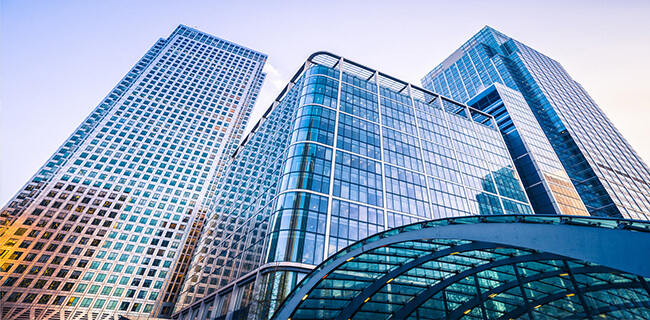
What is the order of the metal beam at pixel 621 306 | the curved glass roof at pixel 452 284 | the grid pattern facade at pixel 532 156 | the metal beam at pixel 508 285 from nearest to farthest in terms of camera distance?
the metal beam at pixel 621 306 < the metal beam at pixel 508 285 < the curved glass roof at pixel 452 284 < the grid pattern facade at pixel 532 156

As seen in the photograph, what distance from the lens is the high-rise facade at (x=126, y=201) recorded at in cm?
6506

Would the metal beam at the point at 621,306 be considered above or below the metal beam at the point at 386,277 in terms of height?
below

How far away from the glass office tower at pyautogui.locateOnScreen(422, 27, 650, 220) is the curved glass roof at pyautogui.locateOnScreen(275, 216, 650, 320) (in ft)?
167

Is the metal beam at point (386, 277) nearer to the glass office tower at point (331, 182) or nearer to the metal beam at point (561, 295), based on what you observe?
the metal beam at point (561, 295)

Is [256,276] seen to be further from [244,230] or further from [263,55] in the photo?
[263,55]

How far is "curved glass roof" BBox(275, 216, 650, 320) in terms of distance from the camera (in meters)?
14.3

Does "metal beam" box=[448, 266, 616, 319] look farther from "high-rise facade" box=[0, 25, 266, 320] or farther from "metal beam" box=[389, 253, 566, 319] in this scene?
"high-rise facade" box=[0, 25, 266, 320]

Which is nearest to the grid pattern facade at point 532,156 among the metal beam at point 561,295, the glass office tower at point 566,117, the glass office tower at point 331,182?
the glass office tower at point 566,117

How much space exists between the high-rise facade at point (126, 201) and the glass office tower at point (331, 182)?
29.1 m

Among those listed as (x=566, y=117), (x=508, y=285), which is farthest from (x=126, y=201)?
(x=566, y=117)

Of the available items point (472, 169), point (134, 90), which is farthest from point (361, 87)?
point (134, 90)

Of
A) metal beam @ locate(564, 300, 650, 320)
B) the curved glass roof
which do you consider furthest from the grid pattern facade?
metal beam @ locate(564, 300, 650, 320)

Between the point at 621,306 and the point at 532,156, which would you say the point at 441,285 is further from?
the point at 532,156

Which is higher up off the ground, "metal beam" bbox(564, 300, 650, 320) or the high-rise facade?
the high-rise facade
